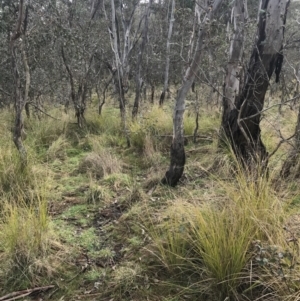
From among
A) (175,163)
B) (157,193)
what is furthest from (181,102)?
(157,193)

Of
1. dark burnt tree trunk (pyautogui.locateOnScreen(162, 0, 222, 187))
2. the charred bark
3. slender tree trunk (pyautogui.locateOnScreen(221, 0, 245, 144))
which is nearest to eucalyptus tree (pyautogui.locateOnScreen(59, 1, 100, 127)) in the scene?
slender tree trunk (pyautogui.locateOnScreen(221, 0, 245, 144))

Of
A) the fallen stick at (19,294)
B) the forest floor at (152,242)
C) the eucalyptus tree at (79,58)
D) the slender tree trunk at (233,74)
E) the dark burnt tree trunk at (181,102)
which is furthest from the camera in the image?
the eucalyptus tree at (79,58)

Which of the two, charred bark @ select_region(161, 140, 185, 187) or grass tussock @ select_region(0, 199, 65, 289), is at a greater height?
charred bark @ select_region(161, 140, 185, 187)

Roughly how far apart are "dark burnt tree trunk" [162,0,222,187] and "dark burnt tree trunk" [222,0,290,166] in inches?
29.5

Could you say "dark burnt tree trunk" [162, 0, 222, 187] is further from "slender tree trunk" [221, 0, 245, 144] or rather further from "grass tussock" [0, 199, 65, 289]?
"grass tussock" [0, 199, 65, 289]

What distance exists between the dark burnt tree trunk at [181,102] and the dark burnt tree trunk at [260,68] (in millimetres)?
749

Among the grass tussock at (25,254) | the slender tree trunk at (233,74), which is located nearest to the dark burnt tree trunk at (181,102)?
the slender tree trunk at (233,74)

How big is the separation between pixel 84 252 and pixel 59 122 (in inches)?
217

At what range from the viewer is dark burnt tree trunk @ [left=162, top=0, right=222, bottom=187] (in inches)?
163

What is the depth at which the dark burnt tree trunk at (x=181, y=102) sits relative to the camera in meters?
4.14

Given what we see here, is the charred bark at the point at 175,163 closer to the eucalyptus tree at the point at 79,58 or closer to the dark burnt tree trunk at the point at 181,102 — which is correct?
the dark burnt tree trunk at the point at 181,102

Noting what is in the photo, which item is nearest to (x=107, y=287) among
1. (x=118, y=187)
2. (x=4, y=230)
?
(x=4, y=230)

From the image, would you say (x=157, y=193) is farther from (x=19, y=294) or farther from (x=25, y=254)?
(x=19, y=294)

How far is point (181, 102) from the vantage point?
4.45 m
